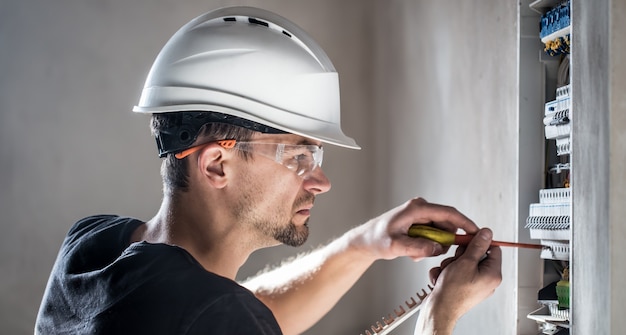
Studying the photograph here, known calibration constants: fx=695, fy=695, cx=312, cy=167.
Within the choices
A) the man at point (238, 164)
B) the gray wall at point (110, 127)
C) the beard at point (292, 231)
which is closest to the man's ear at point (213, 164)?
the man at point (238, 164)

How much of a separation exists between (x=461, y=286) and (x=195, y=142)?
2.13 feet

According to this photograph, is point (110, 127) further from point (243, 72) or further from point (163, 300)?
point (163, 300)

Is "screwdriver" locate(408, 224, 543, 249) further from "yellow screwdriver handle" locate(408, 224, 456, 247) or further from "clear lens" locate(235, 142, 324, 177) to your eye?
"clear lens" locate(235, 142, 324, 177)

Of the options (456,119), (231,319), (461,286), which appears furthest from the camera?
(456,119)

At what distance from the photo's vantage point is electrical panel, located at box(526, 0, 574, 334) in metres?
2.01

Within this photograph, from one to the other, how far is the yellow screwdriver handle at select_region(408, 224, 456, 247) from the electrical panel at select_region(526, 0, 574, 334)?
496mm

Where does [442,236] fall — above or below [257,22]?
below

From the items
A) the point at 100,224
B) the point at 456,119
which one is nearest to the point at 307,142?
the point at 100,224

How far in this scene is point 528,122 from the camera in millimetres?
2275

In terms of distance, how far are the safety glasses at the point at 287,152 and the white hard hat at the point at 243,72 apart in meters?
0.04

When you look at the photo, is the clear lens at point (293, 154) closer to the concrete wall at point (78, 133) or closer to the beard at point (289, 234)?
the beard at point (289, 234)

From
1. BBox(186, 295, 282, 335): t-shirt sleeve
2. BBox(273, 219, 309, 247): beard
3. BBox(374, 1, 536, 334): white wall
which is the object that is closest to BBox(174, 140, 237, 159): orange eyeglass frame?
BBox(273, 219, 309, 247): beard

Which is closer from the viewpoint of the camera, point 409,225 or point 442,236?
point 442,236

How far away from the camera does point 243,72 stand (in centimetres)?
154
